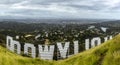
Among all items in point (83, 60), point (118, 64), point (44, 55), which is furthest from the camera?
point (44, 55)

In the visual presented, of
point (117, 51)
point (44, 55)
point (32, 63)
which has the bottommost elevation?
point (44, 55)

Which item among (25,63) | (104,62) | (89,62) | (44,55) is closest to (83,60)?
(89,62)

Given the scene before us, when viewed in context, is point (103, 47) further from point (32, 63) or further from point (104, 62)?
point (32, 63)

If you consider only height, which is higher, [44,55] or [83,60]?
[83,60]

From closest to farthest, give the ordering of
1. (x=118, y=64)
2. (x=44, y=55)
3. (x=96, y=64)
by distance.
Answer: (x=118, y=64) < (x=96, y=64) < (x=44, y=55)

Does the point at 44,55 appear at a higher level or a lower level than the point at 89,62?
lower

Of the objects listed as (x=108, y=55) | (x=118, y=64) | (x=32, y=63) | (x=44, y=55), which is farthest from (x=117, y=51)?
(x=44, y=55)

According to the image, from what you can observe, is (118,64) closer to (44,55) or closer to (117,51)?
(117,51)

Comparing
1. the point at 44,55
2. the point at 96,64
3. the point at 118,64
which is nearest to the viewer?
the point at 118,64

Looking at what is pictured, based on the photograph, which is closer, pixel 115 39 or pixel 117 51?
pixel 117 51
